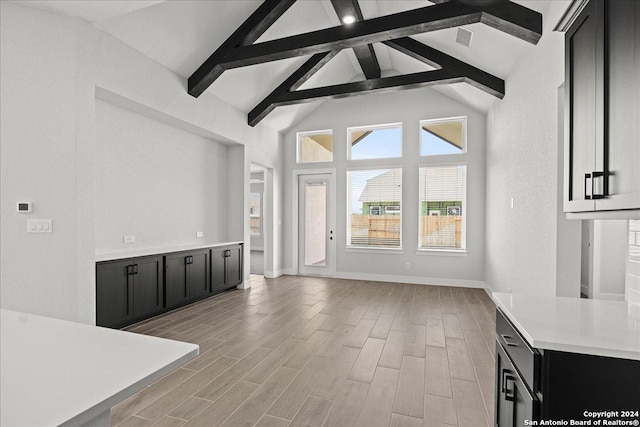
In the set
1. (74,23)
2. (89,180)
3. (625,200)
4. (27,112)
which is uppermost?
(74,23)

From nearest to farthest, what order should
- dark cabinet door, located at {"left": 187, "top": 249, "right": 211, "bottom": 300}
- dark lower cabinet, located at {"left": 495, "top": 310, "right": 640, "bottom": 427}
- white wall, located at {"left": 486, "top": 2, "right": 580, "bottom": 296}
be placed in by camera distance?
dark lower cabinet, located at {"left": 495, "top": 310, "right": 640, "bottom": 427}, white wall, located at {"left": 486, "top": 2, "right": 580, "bottom": 296}, dark cabinet door, located at {"left": 187, "top": 249, "right": 211, "bottom": 300}

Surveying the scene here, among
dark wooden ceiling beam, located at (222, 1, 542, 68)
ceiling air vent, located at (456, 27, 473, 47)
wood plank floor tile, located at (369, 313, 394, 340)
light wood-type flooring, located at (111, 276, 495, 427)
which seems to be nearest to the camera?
light wood-type flooring, located at (111, 276, 495, 427)

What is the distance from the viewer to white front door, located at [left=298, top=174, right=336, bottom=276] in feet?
23.2

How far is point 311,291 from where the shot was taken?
5711 mm

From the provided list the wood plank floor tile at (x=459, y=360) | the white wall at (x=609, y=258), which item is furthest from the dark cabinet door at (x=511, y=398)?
the white wall at (x=609, y=258)

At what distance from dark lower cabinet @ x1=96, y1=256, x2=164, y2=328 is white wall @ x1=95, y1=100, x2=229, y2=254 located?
1.30 feet

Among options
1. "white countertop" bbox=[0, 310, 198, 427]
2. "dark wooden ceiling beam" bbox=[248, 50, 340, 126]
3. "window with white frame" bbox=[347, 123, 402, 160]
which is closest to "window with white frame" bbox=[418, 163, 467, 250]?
"window with white frame" bbox=[347, 123, 402, 160]

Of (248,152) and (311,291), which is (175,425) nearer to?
(311,291)

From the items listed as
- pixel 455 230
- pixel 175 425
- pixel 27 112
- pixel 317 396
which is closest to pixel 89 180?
pixel 27 112

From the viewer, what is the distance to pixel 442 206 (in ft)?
20.9

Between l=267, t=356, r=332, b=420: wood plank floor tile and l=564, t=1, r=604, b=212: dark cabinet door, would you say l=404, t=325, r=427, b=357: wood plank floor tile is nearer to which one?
l=267, t=356, r=332, b=420: wood plank floor tile

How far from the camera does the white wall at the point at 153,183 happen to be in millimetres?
3852

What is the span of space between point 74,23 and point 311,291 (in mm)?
4628

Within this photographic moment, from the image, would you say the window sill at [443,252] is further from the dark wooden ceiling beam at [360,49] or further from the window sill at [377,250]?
the dark wooden ceiling beam at [360,49]
